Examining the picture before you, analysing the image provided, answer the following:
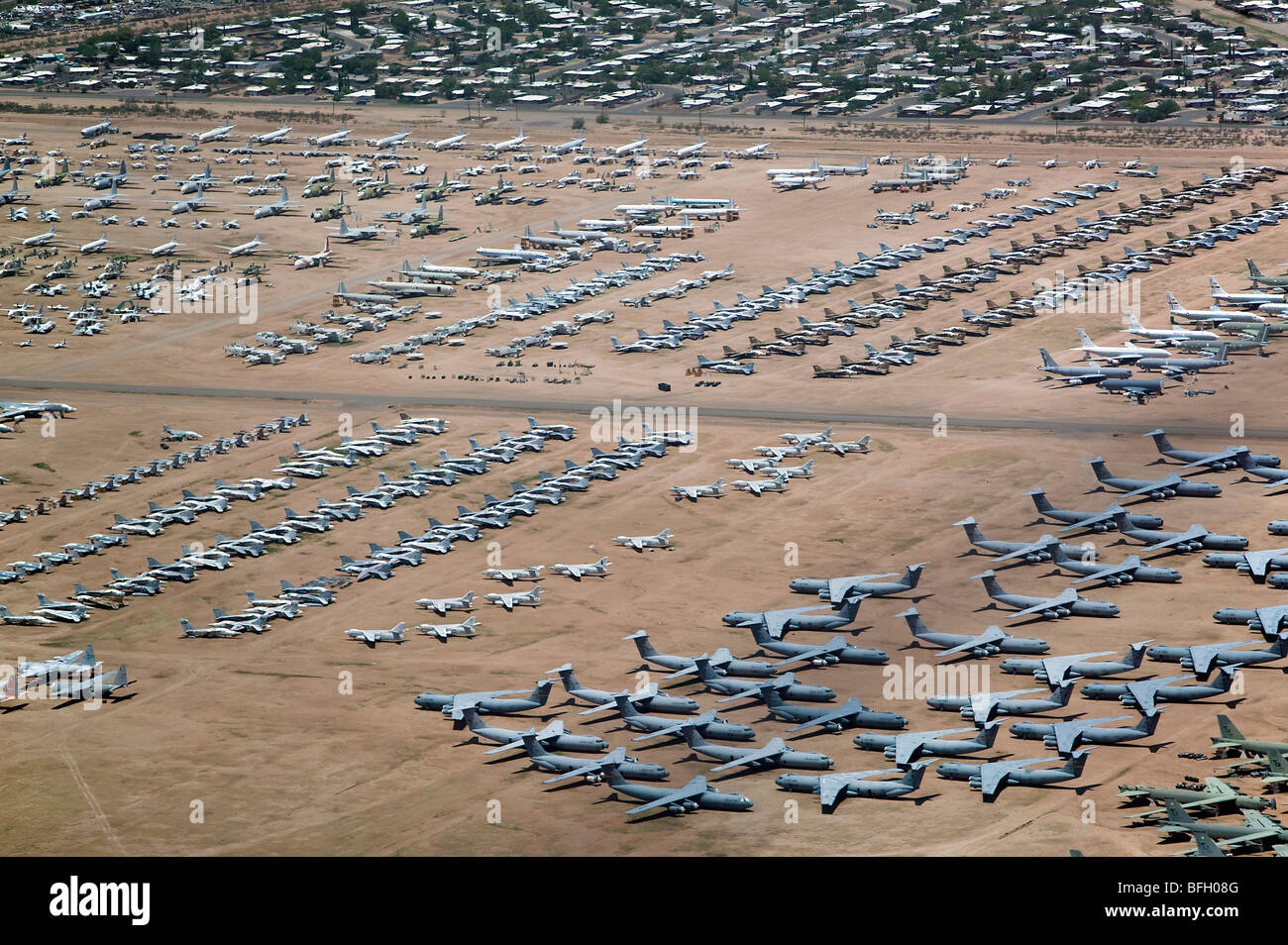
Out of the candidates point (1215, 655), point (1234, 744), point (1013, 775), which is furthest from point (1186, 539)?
point (1013, 775)

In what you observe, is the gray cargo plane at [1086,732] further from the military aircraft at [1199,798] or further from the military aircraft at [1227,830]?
the military aircraft at [1227,830]

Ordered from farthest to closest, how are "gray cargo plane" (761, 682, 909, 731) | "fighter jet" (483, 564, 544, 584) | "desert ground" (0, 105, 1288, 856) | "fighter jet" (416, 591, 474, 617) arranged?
"fighter jet" (483, 564, 544, 584)
"fighter jet" (416, 591, 474, 617)
"gray cargo plane" (761, 682, 909, 731)
"desert ground" (0, 105, 1288, 856)

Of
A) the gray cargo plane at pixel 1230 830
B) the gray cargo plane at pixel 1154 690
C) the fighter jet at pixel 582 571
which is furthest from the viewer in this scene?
the fighter jet at pixel 582 571

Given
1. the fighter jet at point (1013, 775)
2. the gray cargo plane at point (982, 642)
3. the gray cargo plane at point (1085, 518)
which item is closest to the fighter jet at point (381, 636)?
the gray cargo plane at point (982, 642)

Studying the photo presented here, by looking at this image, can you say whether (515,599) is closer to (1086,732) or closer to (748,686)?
(748,686)

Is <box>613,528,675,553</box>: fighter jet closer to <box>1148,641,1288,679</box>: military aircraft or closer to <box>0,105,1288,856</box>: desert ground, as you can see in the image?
<box>0,105,1288,856</box>: desert ground

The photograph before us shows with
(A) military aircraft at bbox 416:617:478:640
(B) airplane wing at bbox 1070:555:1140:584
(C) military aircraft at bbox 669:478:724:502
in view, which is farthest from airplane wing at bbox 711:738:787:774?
(C) military aircraft at bbox 669:478:724:502
